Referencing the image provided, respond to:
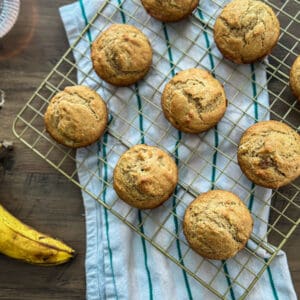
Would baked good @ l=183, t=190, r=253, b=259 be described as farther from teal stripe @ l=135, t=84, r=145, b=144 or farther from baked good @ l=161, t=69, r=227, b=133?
teal stripe @ l=135, t=84, r=145, b=144

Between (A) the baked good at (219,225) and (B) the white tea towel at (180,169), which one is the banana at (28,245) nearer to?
(B) the white tea towel at (180,169)

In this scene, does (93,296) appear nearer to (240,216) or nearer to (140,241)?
(140,241)

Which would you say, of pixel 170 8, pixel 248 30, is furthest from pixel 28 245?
pixel 248 30

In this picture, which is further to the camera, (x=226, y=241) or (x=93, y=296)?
(x=93, y=296)

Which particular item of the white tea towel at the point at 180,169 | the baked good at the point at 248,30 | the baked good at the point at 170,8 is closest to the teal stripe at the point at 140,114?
the white tea towel at the point at 180,169

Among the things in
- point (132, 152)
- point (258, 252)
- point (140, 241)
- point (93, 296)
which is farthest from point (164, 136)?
point (93, 296)

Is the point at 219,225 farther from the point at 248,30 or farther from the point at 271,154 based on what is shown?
the point at 248,30
